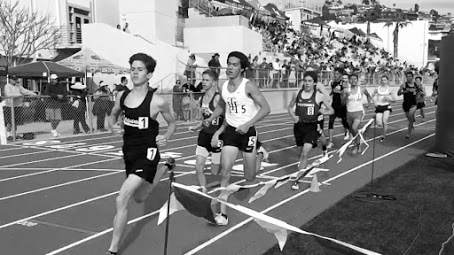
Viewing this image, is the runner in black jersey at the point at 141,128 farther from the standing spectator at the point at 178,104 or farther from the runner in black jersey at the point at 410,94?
the standing spectator at the point at 178,104

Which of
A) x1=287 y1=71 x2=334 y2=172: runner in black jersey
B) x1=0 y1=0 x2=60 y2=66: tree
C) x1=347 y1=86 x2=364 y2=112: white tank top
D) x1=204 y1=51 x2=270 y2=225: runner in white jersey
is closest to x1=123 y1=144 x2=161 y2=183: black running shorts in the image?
x1=204 y1=51 x2=270 y2=225: runner in white jersey

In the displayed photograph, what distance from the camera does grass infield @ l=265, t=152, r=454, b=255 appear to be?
5.02 meters

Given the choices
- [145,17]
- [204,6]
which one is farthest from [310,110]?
[204,6]

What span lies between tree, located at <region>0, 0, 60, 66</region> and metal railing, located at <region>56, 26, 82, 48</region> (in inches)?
21.8

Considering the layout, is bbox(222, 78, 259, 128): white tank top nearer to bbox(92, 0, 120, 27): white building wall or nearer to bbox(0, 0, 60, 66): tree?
bbox(0, 0, 60, 66): tree

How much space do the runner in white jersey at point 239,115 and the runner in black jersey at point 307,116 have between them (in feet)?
7.24

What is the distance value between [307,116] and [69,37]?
25.3 metres

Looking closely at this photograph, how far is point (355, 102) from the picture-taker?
12141 mm

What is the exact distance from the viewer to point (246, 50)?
32656 millimetres

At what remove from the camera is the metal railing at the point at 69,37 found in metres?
29.1

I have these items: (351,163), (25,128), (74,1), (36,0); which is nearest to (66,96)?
(25,128)

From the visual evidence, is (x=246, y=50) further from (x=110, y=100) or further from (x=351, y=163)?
(x=351, y=163)

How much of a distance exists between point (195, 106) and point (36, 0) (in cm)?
1515

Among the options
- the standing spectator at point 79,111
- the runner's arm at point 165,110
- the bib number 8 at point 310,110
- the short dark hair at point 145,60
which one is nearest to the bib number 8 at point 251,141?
the runner's arm at point 165,110
